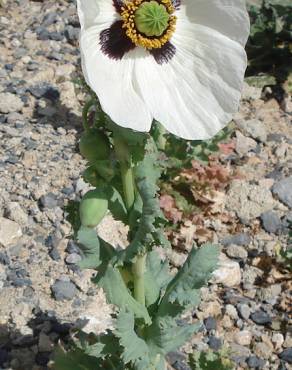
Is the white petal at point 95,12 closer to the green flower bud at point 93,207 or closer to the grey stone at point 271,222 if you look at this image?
the green flower bud at point 93,207

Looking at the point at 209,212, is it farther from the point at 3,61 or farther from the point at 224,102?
the point at 224,102

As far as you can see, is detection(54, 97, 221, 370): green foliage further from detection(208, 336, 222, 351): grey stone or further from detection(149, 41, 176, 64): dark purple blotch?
detection(208, 336, 222, 351): grey stone

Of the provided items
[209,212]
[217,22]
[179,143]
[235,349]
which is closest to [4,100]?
[179,143]

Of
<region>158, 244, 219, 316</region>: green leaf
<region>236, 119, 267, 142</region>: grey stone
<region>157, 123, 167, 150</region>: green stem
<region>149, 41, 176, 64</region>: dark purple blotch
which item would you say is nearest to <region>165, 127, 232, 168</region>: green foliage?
<region>157, 123, 167, 150</region>: green stem

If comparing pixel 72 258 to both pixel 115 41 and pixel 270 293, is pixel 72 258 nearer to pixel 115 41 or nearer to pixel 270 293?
→ pixel 270 293

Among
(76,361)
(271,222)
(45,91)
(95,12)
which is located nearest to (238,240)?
(271,222)

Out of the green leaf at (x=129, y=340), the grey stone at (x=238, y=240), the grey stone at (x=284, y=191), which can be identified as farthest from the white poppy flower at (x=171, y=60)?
the grey stone at (x=284, y=191)

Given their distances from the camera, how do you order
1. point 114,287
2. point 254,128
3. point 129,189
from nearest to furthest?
1. point 129,189
2. point 114,287
3. point 254,128
